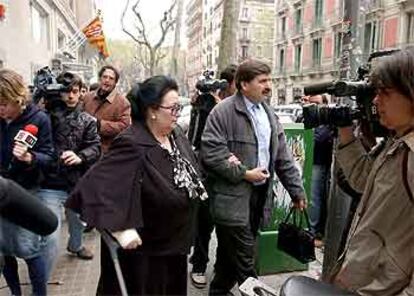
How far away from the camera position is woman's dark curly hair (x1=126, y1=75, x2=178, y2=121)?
2.67 metres

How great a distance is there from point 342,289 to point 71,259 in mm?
3551

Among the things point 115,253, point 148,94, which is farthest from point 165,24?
point 115,253

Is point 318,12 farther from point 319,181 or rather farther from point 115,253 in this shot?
point 115,253

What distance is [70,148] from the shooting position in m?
4.09

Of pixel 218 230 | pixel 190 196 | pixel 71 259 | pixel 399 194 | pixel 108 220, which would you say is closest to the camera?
pixel 399 194

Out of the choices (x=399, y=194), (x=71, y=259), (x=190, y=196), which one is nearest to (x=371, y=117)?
(x=399, y=194)

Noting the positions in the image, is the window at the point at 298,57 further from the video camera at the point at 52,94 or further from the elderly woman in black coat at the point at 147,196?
the elderly woman in black coat at the point at 147,196

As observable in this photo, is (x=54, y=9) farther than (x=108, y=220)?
Yes

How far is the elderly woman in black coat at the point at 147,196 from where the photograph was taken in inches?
95.6

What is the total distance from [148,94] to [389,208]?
1.54 m

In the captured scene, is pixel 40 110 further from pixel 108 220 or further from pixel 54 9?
pixel 54 9

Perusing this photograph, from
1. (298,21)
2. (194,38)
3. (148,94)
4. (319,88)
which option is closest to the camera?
(319,88)

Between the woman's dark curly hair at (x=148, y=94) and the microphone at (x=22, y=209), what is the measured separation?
1.71m

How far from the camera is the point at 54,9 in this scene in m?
18.6
